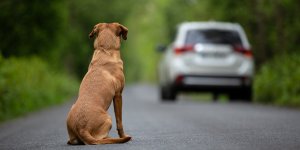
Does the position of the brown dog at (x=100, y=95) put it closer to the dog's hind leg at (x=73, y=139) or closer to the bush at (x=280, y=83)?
the dog's hind leg at (x=73, y=139)

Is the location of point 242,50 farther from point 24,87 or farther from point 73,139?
point 73,139

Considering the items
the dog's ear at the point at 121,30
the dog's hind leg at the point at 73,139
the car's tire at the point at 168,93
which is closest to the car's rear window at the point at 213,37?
the car's tire at the point at 168,93

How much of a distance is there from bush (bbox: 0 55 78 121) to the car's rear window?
4105 mm

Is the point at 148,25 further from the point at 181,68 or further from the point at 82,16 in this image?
the point at 181,68

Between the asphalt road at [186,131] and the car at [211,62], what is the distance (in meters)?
2.82

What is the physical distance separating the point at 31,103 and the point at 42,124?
538 centimetres

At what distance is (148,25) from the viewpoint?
88.1m

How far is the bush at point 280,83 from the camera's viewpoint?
17.6m

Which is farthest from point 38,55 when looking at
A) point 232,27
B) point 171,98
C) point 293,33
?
point 293,33

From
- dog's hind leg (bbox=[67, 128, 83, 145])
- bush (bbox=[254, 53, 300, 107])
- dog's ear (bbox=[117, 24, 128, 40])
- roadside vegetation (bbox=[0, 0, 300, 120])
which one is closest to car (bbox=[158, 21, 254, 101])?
bush (bbox=[254, 53, 300, 107])

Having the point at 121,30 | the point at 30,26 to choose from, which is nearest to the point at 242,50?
the point at 30,26

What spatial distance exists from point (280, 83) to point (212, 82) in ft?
5.49

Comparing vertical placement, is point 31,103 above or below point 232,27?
below

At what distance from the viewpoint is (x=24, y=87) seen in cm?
1839
